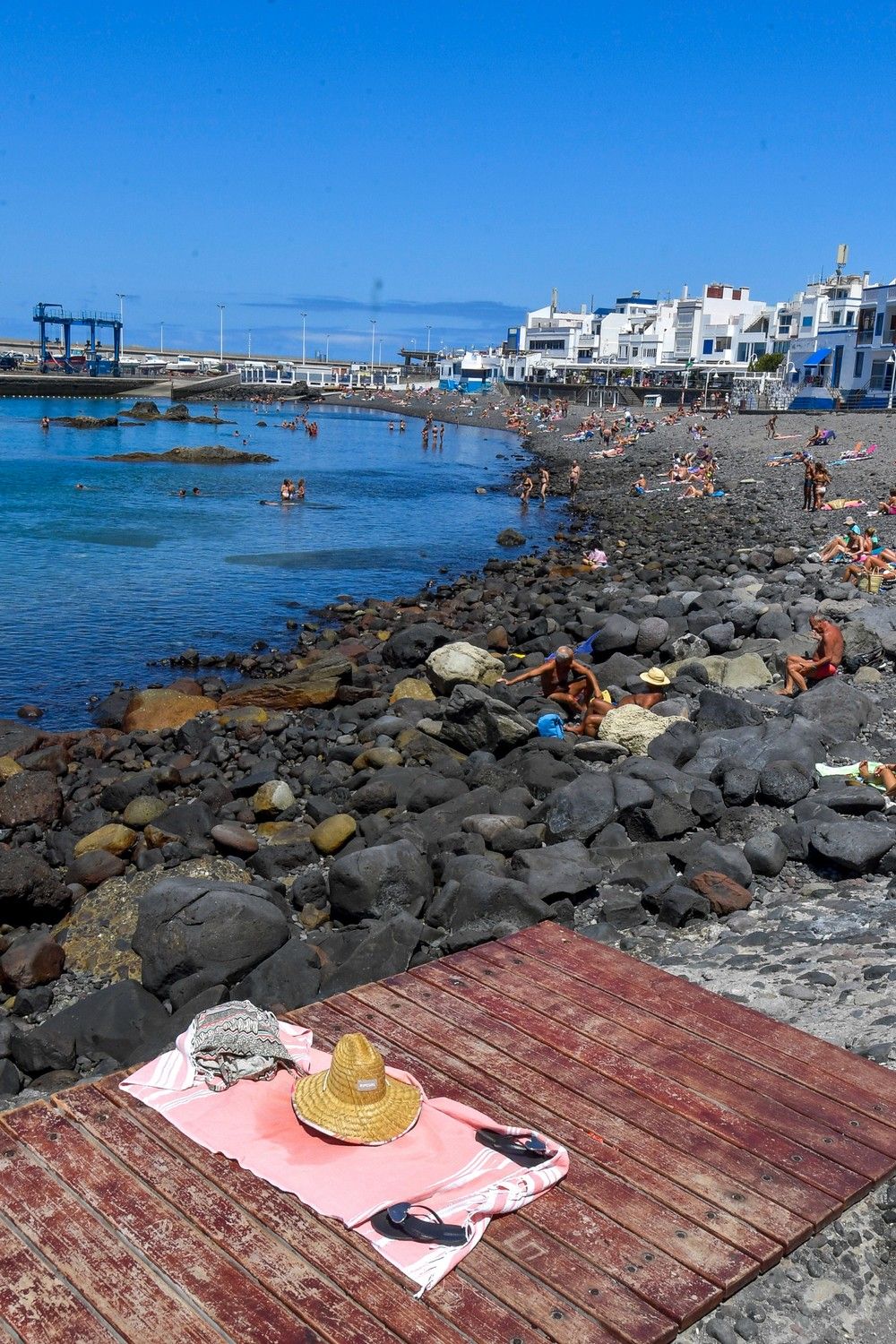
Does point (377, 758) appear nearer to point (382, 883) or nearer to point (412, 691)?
point (412, 691)

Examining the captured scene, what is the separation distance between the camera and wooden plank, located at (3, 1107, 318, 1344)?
3.61 meters

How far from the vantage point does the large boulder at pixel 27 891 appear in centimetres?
920

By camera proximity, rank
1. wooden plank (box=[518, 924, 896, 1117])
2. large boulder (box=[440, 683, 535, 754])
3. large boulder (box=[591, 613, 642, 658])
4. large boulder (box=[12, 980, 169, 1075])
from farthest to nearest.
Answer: large boulder (box=[591, 613, 642, 658]) → large boulder (box=[440, 683, 535, 754]) → large boulder (box=[12, 980, 169, 1075]) → wooden plank (box=[518, 924, 896, 1117])

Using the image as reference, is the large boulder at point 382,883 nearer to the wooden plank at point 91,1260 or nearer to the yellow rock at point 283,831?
the yellow rock at point 283,831

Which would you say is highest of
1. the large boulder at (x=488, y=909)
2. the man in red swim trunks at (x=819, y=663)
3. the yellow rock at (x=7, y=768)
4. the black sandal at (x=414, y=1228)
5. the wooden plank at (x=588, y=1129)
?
the man in red swim trunks at (x=819, y=663)

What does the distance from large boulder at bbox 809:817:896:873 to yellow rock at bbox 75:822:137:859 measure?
6.04 meters

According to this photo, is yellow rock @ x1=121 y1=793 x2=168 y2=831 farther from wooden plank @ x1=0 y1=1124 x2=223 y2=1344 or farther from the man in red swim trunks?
the man in red swim trunks

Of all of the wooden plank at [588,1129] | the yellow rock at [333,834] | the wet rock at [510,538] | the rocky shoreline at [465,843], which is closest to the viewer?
the wooden plank at [588,1129]

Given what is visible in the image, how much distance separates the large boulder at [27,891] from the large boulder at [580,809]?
4136 millimetres

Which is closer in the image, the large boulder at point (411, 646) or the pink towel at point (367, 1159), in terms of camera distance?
the pink towel at point (367, 1159)

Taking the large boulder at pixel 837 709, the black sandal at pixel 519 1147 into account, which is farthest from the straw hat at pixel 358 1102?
the large boulder at pixel 837 709

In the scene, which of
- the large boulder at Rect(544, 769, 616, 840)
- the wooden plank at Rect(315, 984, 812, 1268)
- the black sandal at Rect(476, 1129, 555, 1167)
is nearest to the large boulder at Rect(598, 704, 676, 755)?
the large boulder at Rect(544, 769, 616, 840)

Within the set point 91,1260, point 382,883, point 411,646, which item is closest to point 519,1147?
point 91,1260

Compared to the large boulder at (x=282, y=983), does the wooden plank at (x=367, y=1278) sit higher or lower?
higher
